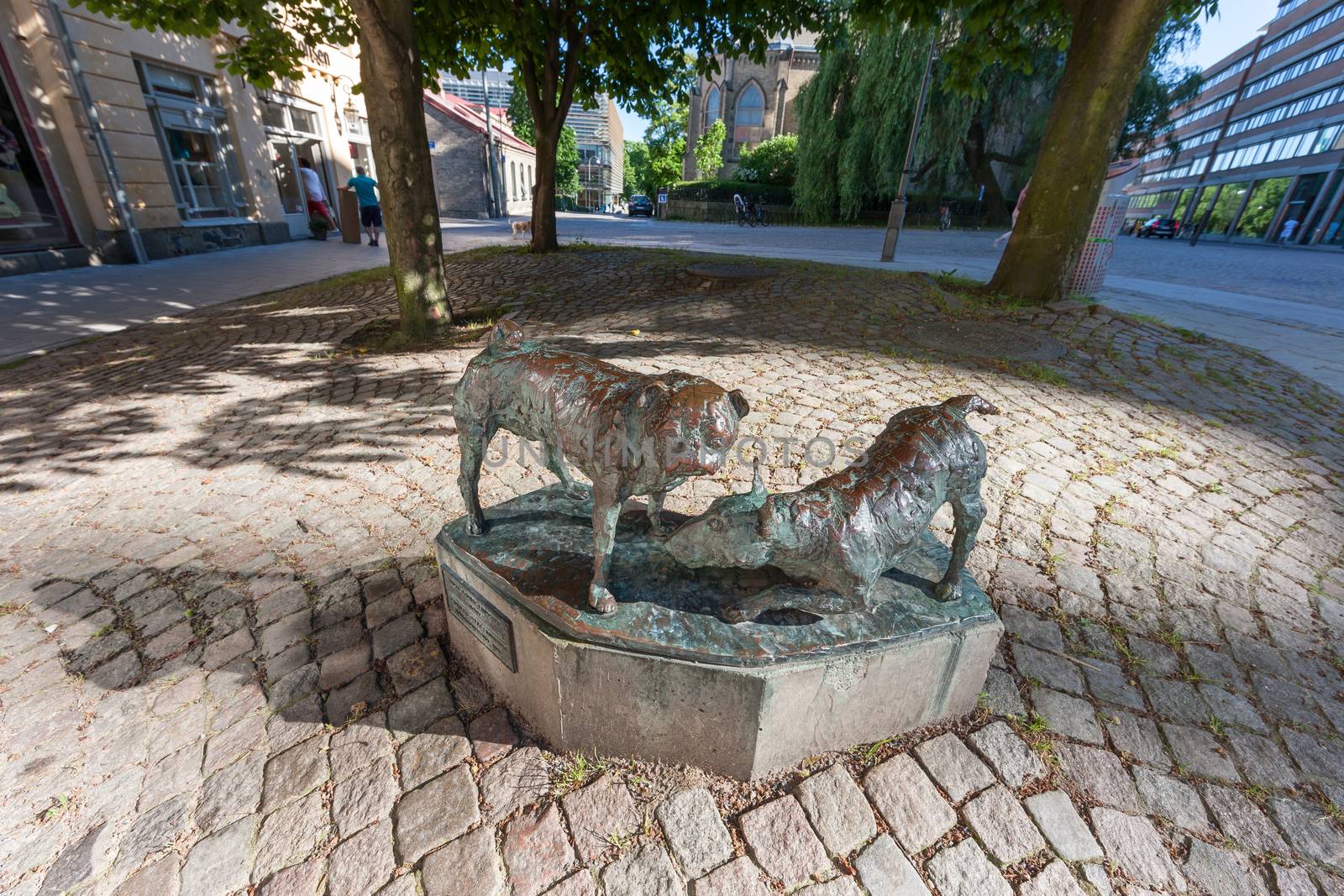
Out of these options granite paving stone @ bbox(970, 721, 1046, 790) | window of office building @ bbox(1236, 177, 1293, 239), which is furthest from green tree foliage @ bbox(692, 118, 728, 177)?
granite paving stone @ bbox(970, 721, 1046, 790)

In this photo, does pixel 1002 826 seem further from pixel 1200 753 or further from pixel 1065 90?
pixel 1065 90

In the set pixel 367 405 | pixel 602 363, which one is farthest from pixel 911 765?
pixel 367 405

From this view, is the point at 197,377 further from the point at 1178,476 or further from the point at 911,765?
the point at 1178,476

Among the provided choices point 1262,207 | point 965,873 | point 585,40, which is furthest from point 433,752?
point 1262,207

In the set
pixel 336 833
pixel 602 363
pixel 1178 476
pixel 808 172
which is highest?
pixel 808 172

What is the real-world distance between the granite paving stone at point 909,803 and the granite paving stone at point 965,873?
56 millimetres

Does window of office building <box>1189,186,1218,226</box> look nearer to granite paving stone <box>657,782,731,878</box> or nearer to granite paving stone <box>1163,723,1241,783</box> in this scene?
granite paving stone <box>1163,723,1241,783</box>

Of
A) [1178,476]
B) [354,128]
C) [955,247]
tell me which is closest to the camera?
[1178,476]

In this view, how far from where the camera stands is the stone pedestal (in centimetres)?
179

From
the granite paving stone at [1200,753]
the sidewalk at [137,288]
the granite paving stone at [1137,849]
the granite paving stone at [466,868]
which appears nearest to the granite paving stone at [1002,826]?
the granite paving stone at [1137,849]

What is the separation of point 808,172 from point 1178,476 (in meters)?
24.5

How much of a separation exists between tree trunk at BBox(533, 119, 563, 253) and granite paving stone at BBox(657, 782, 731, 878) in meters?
11.5

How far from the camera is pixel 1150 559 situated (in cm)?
322

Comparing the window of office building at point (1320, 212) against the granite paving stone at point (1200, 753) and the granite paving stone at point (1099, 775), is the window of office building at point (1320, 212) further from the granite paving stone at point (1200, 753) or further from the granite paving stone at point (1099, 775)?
the granite paving stone at point (1099, 775)
